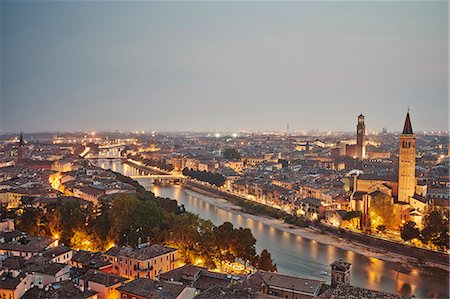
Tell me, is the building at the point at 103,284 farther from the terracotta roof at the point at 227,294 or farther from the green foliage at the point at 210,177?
the green foliage at the point at 210,177

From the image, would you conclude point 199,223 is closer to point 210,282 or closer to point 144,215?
point 144,215

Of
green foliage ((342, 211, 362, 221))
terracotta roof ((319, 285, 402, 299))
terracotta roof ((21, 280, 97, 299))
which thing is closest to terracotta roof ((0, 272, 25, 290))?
terracotta roof ((21, 280, 97, 299))

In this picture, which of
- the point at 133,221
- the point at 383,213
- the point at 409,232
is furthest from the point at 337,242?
the point at 133,221


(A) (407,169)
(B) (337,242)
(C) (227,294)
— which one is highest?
(A) (407,169)

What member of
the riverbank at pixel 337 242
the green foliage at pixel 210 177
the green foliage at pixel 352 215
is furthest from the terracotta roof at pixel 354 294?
the green foliage at pixel 210 177

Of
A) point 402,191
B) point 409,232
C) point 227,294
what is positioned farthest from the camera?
point 402,191

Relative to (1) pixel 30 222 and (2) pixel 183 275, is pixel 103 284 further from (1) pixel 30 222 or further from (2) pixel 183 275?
(1) pixel 30 222
